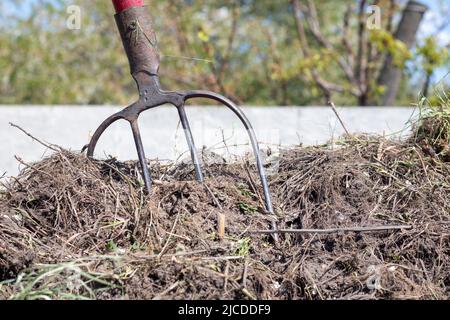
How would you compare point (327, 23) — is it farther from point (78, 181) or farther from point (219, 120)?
point (78, 181)

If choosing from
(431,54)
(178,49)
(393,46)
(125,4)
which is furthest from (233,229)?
(178,49)

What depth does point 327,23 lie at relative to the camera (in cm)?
686

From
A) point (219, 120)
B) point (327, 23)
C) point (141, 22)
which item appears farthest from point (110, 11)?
point (141, 22)

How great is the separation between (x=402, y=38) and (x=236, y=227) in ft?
12.7

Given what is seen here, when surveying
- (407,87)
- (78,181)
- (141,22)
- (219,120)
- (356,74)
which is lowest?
(407,87)

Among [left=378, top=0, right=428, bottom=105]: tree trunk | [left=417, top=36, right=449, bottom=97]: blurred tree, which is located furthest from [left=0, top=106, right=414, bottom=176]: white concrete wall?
[left=378, top=0, right=428, bottom=105]: tree trunk

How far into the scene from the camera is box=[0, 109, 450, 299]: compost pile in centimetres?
A: 173

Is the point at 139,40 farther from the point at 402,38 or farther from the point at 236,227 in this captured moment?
the point at 402,38

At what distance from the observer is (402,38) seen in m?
5.45

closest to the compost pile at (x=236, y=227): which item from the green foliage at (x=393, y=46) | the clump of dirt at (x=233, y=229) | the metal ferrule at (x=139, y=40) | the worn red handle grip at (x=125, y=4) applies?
the clump of dirt at (x=233, y=229)

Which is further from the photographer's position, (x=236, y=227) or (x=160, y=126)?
(x=160, y=126)

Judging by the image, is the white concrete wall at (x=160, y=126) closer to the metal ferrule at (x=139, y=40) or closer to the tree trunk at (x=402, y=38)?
the metal ferrule at (x=139, y=40)

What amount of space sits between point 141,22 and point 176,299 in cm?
98

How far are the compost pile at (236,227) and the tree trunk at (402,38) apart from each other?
3244 millimetres
